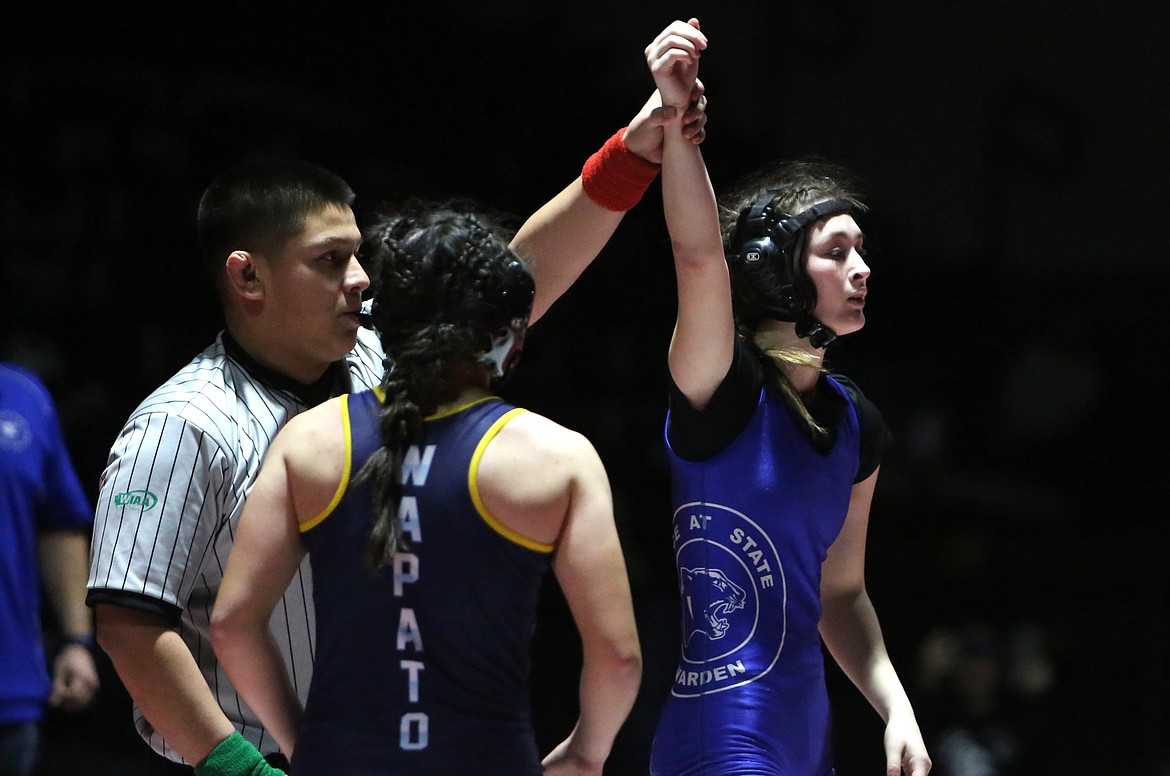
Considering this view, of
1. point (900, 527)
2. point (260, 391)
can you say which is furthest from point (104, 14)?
point (260, 391)

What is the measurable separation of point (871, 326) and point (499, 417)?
6678 mm

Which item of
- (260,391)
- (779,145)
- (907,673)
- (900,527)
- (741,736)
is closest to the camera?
(741,736)

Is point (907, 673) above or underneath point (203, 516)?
underneath

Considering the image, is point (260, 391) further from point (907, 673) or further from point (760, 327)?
point (907, 673)

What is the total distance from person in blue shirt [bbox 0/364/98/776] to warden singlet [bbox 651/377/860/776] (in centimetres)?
162

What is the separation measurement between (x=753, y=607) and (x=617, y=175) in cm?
89

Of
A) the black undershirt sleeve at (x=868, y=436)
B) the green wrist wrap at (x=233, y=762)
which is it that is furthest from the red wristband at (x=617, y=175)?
the green wrist wrap at (x=233, y=762)

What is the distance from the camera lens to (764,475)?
8.25 ft

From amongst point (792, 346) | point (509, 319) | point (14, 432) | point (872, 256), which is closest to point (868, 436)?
point (792, 346)

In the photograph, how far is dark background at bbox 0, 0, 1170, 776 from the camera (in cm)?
622

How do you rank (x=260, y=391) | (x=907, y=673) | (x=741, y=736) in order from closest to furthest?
1. (x=741, y=736)
2. (x=260, y=391)
3. (x=907, y=673)

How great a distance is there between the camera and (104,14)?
27.0 feet

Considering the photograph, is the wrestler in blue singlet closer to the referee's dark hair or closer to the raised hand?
the raised hand

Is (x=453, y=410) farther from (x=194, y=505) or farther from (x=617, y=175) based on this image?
(x=617, y=175)
